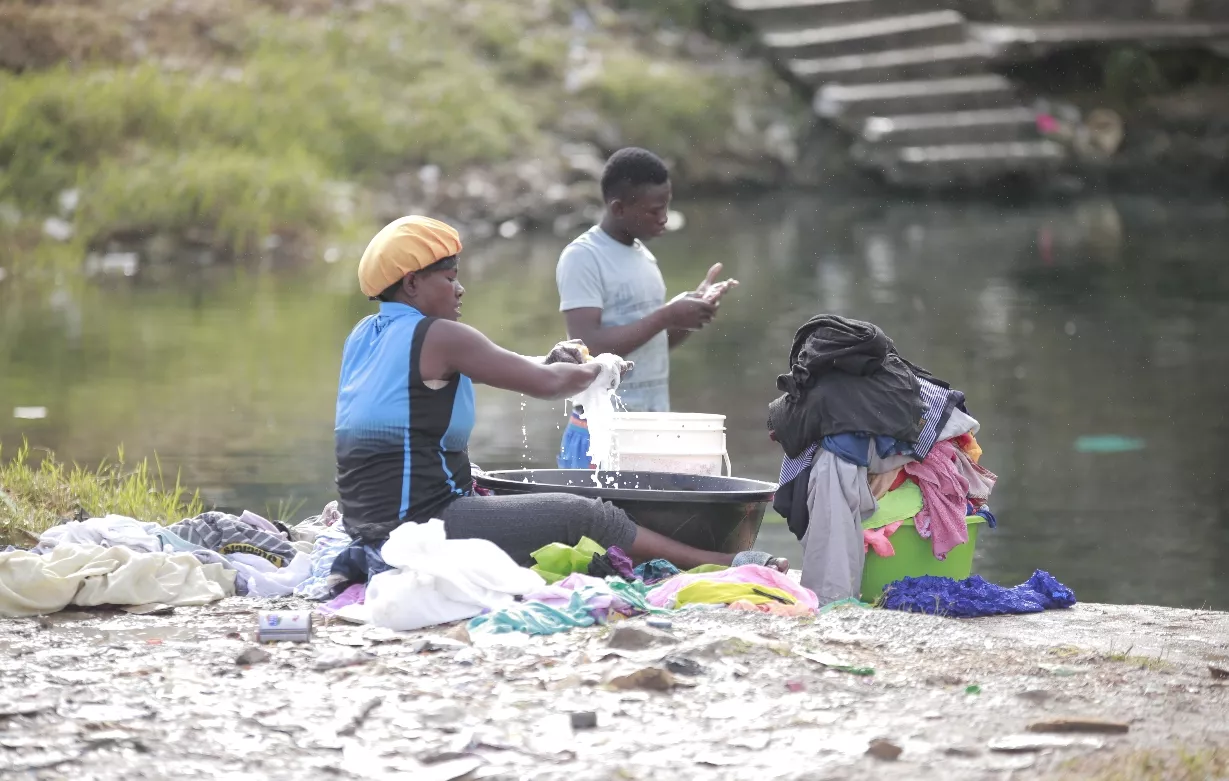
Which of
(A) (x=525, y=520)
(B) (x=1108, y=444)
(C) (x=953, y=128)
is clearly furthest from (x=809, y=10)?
(A) (x=525, y=520)

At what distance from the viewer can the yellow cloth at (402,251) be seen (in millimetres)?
4984

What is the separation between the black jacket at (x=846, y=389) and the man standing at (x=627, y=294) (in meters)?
0.63

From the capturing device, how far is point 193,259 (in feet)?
54.2

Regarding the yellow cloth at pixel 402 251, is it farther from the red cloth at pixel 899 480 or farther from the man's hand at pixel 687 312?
the red cloth at pixel 899 480

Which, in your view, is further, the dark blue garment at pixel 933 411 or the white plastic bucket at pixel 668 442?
the white plastic bucket at pixel 668 442

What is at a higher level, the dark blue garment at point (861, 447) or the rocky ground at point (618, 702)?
the dark blue garment at point (861, 447)

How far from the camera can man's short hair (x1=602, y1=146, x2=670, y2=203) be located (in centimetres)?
583

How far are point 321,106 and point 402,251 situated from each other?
14.6 metres

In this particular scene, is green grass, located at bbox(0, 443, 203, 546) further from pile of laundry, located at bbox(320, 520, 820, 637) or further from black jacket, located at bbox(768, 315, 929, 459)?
black jacket, located at bbox(768, 315, 929, 459)

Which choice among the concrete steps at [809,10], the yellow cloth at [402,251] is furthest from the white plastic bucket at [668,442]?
the concrete steps at [809,10]

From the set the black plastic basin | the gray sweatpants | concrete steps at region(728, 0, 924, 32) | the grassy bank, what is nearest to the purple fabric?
the gray sweatpants

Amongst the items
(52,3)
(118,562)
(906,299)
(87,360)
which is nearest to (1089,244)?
(906,299)

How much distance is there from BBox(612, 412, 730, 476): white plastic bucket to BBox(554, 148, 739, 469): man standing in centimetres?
27

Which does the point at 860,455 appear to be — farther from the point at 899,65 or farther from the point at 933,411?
the point at 899,65
